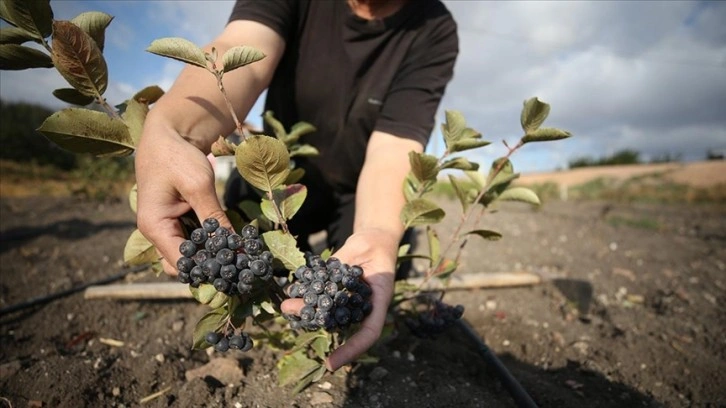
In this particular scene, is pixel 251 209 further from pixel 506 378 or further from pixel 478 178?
pixel 506 378

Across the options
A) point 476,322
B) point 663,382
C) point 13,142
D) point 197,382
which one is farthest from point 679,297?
point 13,142

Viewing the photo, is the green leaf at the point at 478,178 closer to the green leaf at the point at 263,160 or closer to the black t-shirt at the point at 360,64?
the black t-shirt at the point at 360,64

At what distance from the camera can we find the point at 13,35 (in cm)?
102

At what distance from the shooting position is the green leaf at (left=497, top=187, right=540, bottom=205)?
1.52 meters

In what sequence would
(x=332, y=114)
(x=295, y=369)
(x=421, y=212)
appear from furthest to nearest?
(x=332, y=114)
(x=421, y=212)
(x=295, y=369)

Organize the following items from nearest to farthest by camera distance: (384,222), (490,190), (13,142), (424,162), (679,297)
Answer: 1. (424,162)
2. (384,222)
3. (490,190)
4. (679,297)
5. (13,142)

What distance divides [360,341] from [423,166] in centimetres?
67

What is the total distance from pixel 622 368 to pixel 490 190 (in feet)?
4.55

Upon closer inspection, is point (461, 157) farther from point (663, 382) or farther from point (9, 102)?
point (9, 102)

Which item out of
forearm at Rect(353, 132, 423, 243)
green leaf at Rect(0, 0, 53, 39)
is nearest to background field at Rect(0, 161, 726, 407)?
forearm at Rect(353, 132, 423, 243)

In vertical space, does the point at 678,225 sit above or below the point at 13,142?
above

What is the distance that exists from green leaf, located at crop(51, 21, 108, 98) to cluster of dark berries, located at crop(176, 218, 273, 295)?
0.59 metres

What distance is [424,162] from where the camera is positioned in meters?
1.32

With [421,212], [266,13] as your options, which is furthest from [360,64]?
[421,212]
